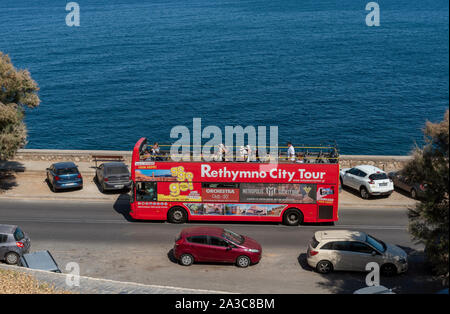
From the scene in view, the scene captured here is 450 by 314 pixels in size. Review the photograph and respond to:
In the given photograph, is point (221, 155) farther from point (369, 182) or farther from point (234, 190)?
point (369, 182)

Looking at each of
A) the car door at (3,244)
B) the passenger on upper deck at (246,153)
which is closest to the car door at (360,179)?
Answer: the passenger on upper deck at (246,153)

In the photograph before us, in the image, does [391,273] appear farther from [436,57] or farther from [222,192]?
[436,57]

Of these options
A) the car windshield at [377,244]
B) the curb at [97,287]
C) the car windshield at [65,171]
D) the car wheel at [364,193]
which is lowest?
the curb at [97,287]

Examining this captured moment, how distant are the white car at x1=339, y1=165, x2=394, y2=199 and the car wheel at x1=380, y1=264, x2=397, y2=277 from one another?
34.2ft

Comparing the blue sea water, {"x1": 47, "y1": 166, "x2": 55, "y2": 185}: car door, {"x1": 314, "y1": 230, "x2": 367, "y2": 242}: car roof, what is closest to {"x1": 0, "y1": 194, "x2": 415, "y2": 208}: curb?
{"x1": 47, "y1": 166, "x2": 55, "y2": 185}: car door

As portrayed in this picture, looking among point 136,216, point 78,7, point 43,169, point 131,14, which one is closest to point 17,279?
point 136,216

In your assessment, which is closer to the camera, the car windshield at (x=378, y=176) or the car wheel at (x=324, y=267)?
the car wheel at (x=324, y=267)

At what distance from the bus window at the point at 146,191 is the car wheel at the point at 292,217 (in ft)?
22.6

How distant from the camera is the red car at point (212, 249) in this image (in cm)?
2155

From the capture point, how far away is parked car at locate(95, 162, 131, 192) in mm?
31672

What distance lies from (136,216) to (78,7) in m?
153

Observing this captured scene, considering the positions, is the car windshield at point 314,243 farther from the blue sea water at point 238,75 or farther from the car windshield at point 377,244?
the blue sea water at point 238,75

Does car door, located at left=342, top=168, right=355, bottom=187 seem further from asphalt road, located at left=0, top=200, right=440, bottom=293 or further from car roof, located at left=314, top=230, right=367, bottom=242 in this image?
car roof, located at left=314, top=230, right=367, bottom=242
